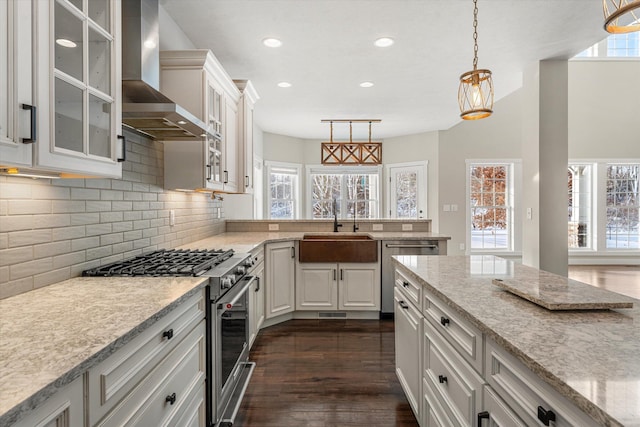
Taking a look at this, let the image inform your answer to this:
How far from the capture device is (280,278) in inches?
143

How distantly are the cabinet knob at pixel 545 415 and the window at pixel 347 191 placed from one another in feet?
23.2

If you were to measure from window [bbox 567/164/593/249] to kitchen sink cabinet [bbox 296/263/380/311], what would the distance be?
5.60 meters

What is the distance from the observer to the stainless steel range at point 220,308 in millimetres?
1753

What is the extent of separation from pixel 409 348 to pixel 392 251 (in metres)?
1.85

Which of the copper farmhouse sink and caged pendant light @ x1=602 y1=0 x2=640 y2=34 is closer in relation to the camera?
caged pendant light @ x1=602 y1=0 x2=640 y2=34

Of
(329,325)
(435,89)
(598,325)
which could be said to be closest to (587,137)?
(435,89)

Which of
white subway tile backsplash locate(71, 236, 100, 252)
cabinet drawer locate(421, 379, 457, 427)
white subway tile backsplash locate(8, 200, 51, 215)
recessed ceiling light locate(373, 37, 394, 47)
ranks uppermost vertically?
recessed ceiling light locate(373, 37, 394, 47)

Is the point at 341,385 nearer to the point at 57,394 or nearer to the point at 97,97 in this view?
the point at 57,394

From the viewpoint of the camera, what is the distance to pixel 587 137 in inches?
282

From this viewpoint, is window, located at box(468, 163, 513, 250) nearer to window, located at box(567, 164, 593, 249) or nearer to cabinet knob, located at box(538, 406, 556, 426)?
window, located at box(567, 164, 593, 249)

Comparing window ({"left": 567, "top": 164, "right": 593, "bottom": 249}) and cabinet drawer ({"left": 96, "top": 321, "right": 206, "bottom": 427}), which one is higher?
window ({"left": 567, "top": 164, "right": 593, "bottom": 249})

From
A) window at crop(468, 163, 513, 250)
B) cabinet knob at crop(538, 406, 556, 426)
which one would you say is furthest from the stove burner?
window at crop(468, 163, 513, 250)

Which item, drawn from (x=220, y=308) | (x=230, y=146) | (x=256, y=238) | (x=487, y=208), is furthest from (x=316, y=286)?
(x=487, y=208)

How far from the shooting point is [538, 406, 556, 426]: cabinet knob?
80cm
